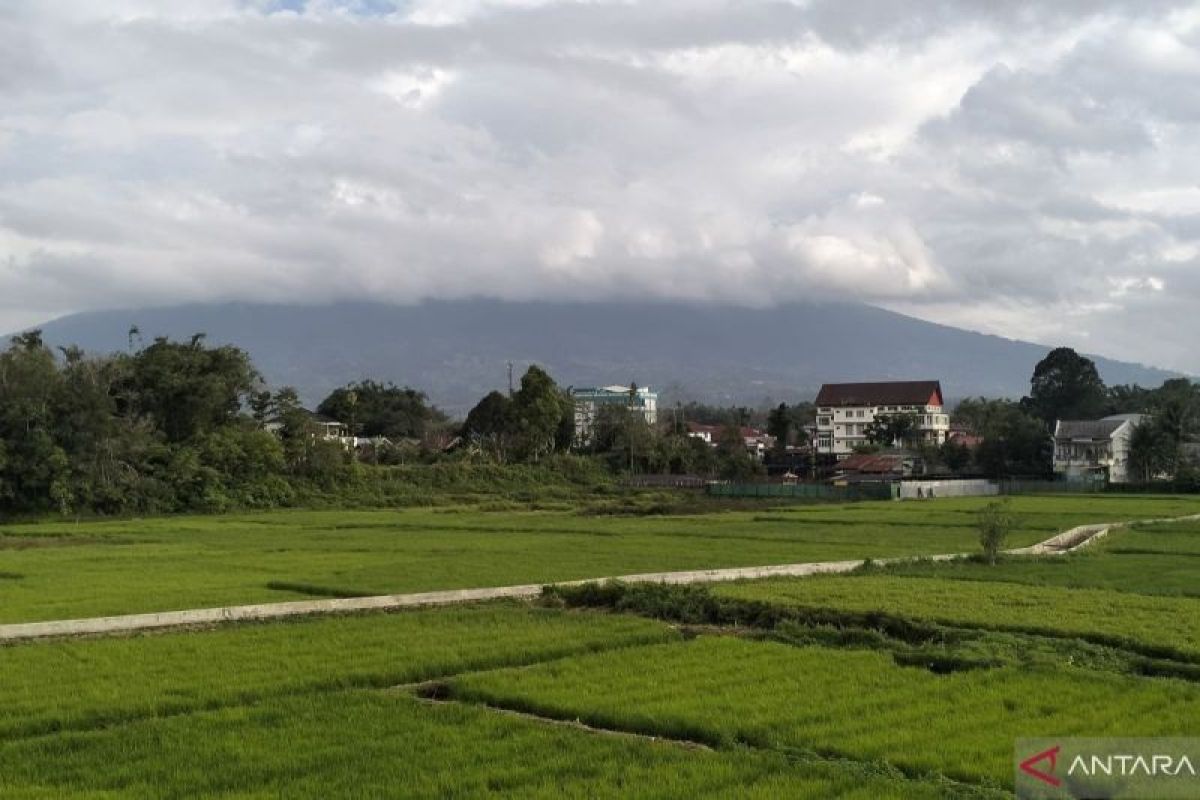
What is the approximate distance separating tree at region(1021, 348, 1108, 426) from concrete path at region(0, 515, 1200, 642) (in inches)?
3629

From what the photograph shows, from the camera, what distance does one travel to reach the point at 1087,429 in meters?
91.9

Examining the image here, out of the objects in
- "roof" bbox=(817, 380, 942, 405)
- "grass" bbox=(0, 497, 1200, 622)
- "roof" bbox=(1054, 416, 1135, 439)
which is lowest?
"grass" bbox=(0, 497, 1200, 622)

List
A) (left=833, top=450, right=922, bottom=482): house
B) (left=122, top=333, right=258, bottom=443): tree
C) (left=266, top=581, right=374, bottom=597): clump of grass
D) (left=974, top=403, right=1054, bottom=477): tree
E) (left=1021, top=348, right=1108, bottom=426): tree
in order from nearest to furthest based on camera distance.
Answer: (left=266, top=581, right=374, bottom=597): clump of grass, (left=122, top=333, right=258, bottom=443): tree, (left=974, top=403, right=1054, bottom=477): tree, (left=833, top=450, right=922, bottom=482): house, (left=1021, top=348, right=1108, bottom=426): tree

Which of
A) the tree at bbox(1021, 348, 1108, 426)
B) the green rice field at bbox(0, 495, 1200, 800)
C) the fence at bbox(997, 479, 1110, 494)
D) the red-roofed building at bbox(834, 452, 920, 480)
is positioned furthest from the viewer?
the tree at bbox(1021, 348, 1108, 426)

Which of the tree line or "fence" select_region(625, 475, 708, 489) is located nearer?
the tree line

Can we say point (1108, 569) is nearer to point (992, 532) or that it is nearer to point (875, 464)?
point (992, 532)

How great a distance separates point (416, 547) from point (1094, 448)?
73.6m

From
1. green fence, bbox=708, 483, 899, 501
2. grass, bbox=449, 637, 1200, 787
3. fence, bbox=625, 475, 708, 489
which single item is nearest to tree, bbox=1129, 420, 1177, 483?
green fence, bbox=708, 483, 899, 501

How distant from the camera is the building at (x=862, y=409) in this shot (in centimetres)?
11750

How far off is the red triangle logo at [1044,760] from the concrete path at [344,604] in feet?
41.2

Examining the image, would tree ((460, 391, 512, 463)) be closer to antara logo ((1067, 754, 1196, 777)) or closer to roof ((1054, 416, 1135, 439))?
roof ((1054, 416, 1135, 439))

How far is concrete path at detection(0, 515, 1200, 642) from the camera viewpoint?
17500 mm

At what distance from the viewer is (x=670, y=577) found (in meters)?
24.3

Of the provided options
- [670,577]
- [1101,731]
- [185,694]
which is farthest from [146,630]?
[1101,731]
